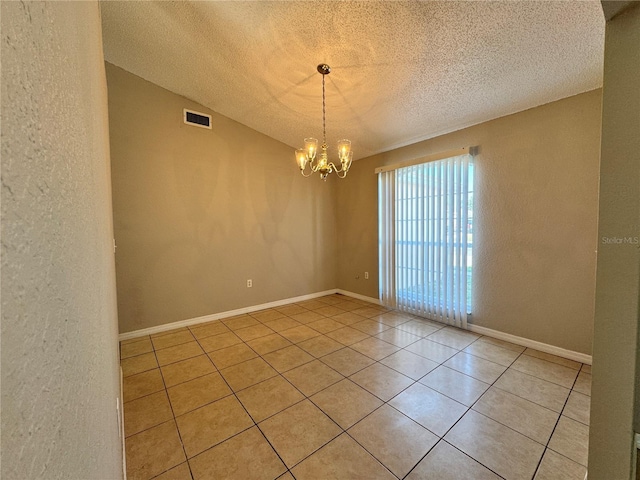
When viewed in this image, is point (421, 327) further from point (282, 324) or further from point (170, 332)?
point (170, 332)

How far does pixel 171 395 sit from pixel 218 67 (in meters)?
2.96

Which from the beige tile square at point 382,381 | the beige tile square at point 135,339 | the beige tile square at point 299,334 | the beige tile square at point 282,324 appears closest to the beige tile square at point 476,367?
the beige tile square at point 382,381

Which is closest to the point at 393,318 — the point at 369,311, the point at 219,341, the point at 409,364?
the point at 369,311

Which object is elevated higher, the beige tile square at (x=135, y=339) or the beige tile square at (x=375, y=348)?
the beige tile square at (x=135, y=339)

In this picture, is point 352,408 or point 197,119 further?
point 197,119

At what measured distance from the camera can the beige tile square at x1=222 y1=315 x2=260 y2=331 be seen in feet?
10.5

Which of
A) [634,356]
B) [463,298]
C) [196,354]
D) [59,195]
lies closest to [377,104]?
[463,298]

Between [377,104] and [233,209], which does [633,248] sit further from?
[233,209]

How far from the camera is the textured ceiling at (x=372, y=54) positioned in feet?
5.46

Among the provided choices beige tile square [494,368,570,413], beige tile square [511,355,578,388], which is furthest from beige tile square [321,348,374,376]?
beige tile square [511,355,578,388]

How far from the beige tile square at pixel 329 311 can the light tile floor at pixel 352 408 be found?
2.34 ft

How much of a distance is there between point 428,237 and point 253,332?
250 cm

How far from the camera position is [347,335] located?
2.89m

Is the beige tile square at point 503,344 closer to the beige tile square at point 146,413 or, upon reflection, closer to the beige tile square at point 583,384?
the beige tile square at point 583,384
